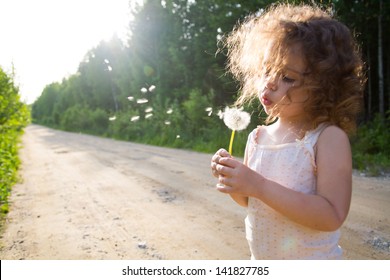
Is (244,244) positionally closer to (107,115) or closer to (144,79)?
(144,79)

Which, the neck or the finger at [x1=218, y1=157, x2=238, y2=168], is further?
the neck

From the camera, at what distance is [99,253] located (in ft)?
9.47

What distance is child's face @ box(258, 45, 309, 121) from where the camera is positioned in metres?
1.03

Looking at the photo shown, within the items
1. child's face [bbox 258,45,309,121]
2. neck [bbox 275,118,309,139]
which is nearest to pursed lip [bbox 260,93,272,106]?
child's face [bbox 258,45,309,121]

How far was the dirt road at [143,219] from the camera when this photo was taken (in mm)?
2900

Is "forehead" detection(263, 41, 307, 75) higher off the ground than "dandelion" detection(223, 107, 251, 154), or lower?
higher

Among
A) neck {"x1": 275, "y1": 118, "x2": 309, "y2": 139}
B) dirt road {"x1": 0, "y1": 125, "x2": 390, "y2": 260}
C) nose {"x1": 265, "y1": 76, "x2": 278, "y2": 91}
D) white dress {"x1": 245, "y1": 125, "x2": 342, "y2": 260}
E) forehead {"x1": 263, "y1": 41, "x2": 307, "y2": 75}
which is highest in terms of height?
forehead {"x1": 263, "y1": 41, "x2": 307, "y2": 75}

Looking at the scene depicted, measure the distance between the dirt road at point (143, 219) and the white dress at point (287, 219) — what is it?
5.53 feet

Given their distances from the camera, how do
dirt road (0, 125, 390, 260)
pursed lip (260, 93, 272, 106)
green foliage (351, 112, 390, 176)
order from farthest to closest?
green foliage (351, 112, 390, 176), dirt road (0, 125, 390, 260), pursed lip (260, 93, 272, 106)

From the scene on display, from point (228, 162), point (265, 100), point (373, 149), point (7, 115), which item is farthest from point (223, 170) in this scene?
point (373, 149)

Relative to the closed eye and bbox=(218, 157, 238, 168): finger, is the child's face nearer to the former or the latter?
the closed eye

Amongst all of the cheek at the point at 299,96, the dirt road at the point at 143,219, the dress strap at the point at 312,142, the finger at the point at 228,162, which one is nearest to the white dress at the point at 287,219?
the dress strap at the point at 312,142

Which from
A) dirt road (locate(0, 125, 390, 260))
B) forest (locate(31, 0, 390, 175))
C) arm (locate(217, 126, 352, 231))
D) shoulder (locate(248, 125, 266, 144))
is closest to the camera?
arm (locate(217, 126, 352, 231))
